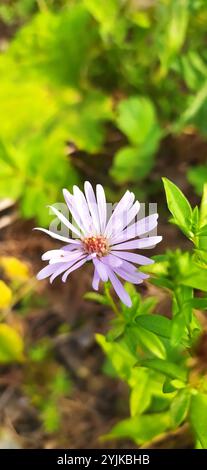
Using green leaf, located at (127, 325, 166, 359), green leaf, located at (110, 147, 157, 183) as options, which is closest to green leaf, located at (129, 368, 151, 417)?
green leaf, located at (127, 325, 166, 359)

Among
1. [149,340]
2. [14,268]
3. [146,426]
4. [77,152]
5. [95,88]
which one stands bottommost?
[146,426]

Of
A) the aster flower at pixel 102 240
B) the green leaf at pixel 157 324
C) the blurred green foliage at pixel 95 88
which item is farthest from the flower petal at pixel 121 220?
the blurred green foliage at pixel 95 88

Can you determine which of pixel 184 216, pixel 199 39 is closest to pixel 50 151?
pixel 199 39

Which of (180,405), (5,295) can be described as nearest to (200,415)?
(180,405)

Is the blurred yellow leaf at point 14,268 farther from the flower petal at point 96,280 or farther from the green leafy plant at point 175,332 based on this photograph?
the flower petal at point 96,280

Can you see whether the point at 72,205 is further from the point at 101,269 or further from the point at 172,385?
the point at 172,385

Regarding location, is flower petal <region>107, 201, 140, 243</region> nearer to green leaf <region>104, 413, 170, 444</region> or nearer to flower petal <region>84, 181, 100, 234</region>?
flower petal <region>84, 181, 100, 234</region>

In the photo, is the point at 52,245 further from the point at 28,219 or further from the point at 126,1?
the point at 126,1
